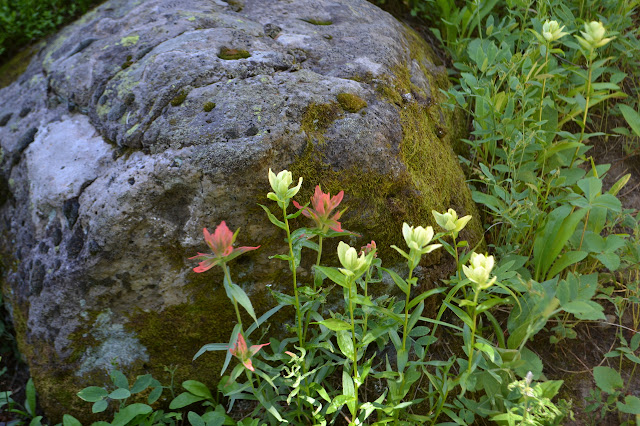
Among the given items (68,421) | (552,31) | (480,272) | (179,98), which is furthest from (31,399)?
(552,31)

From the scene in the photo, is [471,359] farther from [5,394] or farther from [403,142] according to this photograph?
[5,394]

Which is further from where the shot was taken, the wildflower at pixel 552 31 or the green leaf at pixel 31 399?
the green leaf at pixel 31 399

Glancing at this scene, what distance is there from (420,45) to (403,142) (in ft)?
4.06

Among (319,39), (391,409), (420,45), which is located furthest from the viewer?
(420,45)

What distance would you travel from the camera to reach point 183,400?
217 centimetres

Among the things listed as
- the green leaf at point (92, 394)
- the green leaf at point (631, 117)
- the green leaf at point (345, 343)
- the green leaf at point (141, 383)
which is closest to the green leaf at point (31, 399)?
the green leaf at point (92, 394)

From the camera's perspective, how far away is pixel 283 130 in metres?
2.18

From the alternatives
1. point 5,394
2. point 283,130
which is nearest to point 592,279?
point 283,130

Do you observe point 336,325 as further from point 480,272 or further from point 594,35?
point 594,35

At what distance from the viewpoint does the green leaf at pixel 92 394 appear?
208 centimetres

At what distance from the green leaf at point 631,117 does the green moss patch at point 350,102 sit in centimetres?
175

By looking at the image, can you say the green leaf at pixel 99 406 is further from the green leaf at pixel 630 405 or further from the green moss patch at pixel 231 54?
the green leaf at pixel 630 405

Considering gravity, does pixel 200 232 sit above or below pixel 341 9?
below

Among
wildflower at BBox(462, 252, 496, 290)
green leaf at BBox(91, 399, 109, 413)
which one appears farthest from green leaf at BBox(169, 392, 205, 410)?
wildflower at BBox(462, 252, 496, 290)
